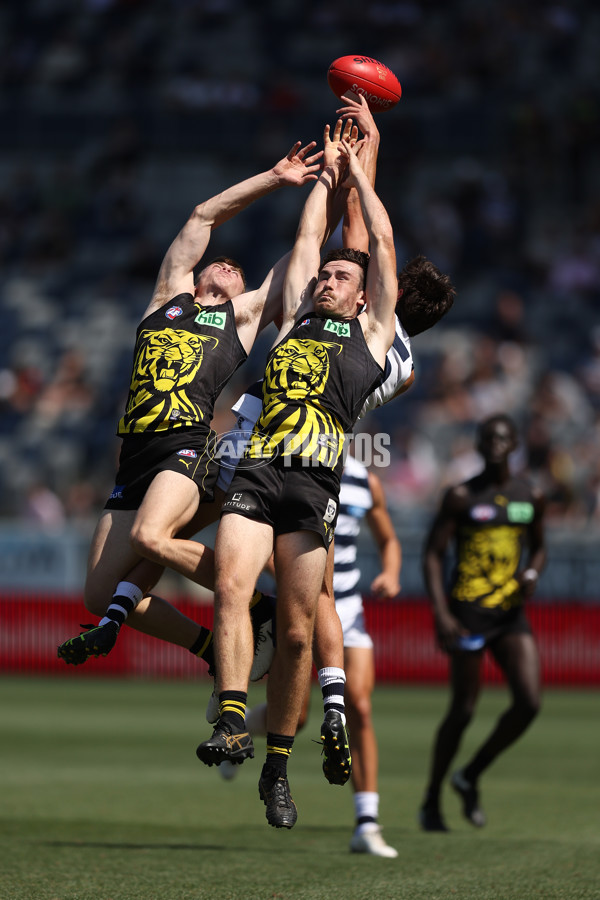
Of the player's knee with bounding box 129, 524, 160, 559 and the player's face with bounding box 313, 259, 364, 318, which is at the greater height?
the player's face with bounding box 313, 259, 364, 318

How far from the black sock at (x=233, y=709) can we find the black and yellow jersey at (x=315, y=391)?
1116mm

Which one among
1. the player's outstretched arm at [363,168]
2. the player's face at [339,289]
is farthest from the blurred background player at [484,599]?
the player's face at [339,289]

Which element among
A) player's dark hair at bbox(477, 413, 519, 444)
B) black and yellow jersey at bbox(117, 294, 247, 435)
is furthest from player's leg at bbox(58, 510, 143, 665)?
player's dark hair at bbox(477, 413, 519, 444)

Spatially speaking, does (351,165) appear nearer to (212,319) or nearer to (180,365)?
(212,319)

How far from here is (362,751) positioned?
8.82 m

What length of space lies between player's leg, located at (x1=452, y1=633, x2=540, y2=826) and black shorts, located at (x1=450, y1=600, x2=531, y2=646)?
0.21 ft

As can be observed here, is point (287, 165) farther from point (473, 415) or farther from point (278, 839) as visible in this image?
point (473, 415)

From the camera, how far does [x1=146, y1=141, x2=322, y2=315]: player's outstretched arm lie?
7.42 m

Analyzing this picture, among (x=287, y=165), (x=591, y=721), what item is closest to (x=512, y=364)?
(x=591, y=721)

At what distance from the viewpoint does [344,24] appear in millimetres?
26391

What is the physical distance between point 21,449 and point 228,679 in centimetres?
1544

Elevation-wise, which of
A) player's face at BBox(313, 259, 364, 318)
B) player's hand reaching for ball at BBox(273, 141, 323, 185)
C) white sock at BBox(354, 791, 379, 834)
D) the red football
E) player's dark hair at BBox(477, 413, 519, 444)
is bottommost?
A: white sock at BBox(354, 791, 379, 834)

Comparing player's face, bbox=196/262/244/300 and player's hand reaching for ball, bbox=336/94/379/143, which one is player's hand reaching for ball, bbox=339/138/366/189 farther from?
player's face, bbox=196/262/244/300

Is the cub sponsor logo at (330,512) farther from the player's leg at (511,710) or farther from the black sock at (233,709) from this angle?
the player's leg at (511,710)
